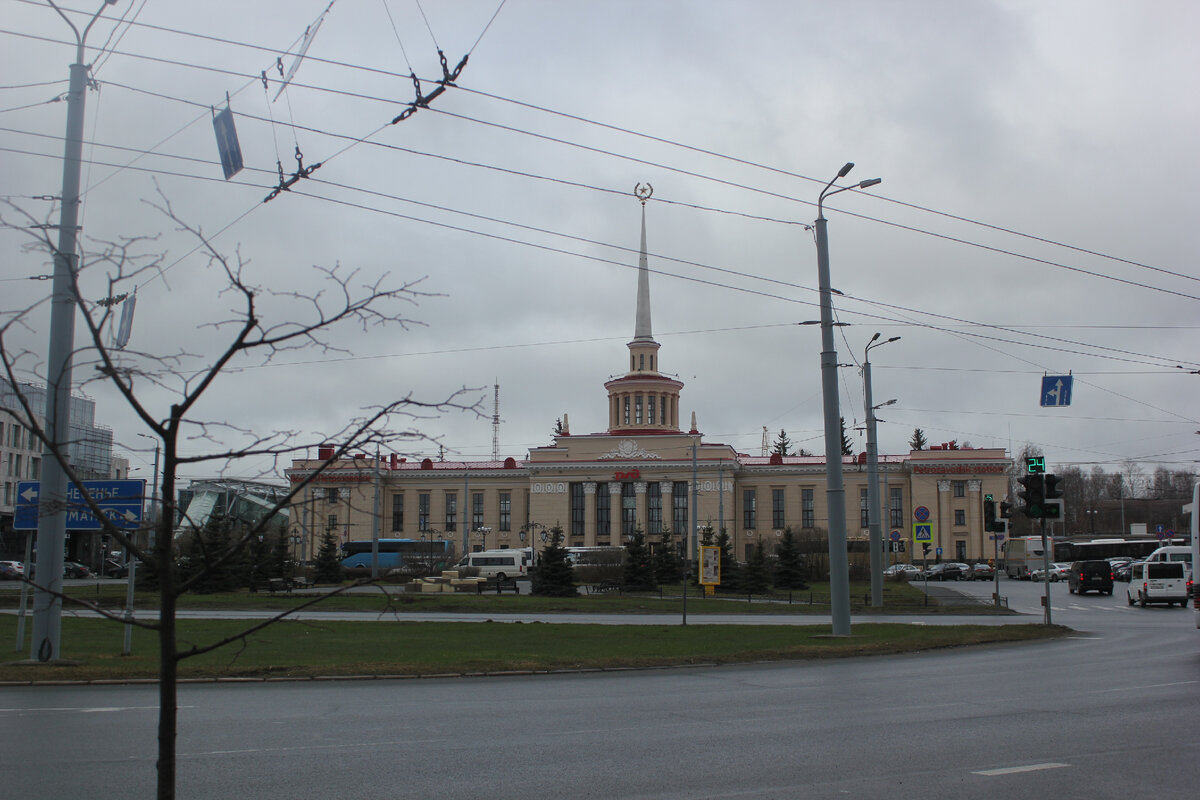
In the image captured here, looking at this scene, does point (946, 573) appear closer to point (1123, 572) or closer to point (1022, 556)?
point (1022, 556)

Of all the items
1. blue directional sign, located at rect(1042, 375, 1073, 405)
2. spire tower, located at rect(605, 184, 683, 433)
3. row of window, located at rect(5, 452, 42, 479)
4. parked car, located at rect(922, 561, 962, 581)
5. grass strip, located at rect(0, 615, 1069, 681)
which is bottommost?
parked car, located at rect(922, 561, 962, 581)

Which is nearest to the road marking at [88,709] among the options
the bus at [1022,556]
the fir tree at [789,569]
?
the fir tree at [789,569]

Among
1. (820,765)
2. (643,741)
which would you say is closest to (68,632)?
(643,741)

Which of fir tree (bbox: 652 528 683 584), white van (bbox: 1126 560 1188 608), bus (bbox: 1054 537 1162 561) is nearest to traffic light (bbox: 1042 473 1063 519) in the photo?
white van (bbox: 1126 560 1188 608)

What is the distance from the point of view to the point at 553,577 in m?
48.7

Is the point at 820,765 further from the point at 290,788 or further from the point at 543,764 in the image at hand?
the point at 290,788

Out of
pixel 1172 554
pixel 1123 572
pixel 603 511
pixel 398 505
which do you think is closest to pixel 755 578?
pixel 1172 554

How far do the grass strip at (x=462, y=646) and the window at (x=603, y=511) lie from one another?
68.3m

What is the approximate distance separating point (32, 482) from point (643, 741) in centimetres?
1492

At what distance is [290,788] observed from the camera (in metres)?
8.16

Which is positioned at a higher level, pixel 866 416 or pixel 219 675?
pixel 866 416

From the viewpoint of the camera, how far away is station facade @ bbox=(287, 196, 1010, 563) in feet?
305

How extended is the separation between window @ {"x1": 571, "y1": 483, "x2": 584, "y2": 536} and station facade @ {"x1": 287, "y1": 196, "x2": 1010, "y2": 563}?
0.10 m

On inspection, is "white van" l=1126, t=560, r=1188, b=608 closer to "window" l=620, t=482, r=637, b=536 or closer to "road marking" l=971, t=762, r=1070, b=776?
"road marking" l=971, t=762, r=1070, b=776
